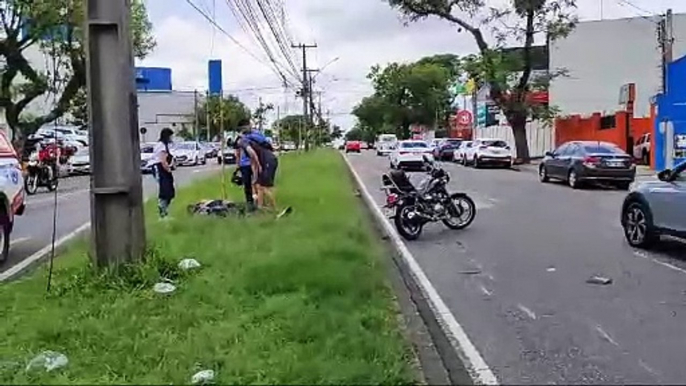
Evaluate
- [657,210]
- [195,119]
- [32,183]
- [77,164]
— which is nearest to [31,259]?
[657,210]

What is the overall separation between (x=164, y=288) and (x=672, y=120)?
26.3 metres

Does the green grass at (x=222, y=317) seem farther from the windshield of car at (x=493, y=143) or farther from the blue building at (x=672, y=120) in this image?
the windshield of car at (x=493, y=143)

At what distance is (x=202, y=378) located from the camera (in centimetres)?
559

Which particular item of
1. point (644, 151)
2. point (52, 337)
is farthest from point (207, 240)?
point (644, 151)

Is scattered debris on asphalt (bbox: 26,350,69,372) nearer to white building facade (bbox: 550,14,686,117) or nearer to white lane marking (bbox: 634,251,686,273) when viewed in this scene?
white lane marking (bbox: 634,251,686,273)

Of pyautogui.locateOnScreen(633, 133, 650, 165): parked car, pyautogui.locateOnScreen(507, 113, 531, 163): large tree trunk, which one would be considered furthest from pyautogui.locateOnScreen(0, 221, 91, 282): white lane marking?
pyautogui.locateOnScreen(507, 113, 531, 163): large tree trunk

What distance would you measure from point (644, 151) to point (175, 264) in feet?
104

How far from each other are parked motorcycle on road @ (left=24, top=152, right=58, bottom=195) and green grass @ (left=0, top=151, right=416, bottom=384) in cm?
1523

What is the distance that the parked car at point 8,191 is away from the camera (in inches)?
474

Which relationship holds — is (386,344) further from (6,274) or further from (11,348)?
(6,274)

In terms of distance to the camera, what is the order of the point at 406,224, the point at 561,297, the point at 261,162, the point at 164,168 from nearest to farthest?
the point at 561,297
the point at 406,224
the point at 164,168
the point at 261,162

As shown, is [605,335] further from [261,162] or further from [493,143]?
[493,143]

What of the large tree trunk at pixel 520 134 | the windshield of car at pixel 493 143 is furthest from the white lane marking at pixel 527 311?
the large tree trunk at pixel 520 134

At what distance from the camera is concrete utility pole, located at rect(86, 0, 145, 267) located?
30.6 feet
